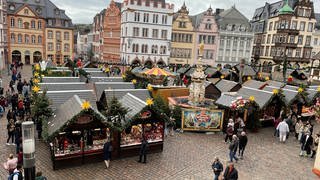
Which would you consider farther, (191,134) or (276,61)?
(276,61)

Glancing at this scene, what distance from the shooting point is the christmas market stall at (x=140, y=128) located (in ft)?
45.2

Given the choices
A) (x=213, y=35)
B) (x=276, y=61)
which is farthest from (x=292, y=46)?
(x=213, y=35)

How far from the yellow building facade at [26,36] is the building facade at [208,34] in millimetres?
32001

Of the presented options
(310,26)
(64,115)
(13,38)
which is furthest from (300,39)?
(13,38)

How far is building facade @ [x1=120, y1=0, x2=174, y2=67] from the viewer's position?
48781 mm

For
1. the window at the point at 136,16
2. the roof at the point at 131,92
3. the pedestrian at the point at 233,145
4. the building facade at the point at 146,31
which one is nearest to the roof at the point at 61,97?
the roof at the point at 131,92

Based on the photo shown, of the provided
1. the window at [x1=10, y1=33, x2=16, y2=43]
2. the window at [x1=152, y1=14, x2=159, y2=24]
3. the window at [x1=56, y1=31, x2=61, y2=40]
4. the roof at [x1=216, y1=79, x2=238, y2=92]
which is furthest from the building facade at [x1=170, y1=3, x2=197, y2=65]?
the window at [x1=10, y1=33, x2=16, y2=43]

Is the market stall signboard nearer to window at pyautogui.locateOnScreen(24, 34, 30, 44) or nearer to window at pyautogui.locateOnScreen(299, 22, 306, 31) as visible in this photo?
window at pyautogui.locateOnScreen(299, 22, 306, 31)

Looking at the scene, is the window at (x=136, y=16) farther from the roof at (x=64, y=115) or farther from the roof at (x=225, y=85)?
the roof at (x=64, y=115)

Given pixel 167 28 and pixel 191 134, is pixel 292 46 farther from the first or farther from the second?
pixel 191 134

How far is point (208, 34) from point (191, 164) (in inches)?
1752

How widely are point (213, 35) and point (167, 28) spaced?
10243 mm

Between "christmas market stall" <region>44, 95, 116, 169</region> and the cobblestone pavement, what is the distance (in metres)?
0.50

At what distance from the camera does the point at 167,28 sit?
167ft
